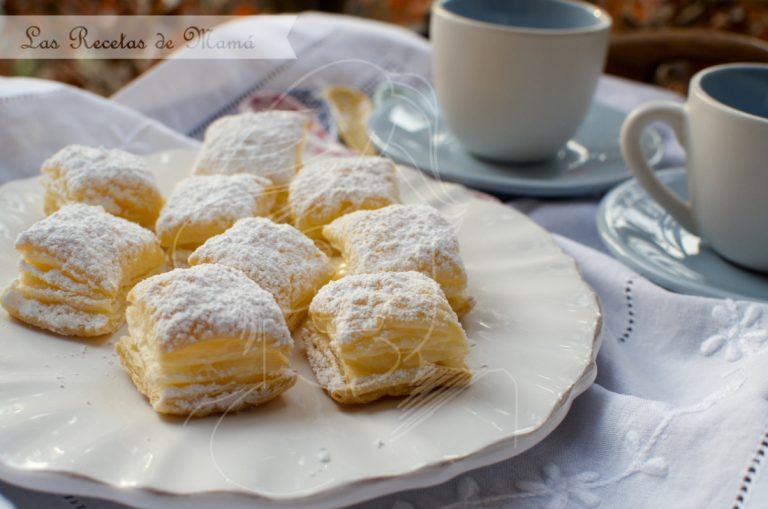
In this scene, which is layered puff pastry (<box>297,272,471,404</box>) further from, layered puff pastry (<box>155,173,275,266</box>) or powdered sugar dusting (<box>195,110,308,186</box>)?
powdered sugar dusting (<box>195,110,308,186</box>)

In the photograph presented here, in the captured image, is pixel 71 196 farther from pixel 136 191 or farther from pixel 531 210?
pixel 531 210

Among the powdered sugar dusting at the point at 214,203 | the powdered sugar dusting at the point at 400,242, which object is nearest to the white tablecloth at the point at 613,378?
the powdered sugar dusting at the point at 400,242

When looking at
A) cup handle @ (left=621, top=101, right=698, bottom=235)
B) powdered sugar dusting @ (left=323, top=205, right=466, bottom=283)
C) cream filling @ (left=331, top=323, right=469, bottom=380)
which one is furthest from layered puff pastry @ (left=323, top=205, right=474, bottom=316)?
cup handle @ (left=621, top=101, right=698, bottom=235)

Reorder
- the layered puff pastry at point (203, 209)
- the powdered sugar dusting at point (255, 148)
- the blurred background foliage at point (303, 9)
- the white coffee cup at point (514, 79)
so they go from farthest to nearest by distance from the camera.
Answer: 1. the blurred background foliage at point (303, 9)
2. the white coffee cup at point (514, 79)
3. the powdered sugar dusting at point (255, 148)
4. the layered puff pastry at point (203, 209)

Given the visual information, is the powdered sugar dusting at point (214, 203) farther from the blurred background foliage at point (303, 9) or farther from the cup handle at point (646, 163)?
the blurred background foliage at point (303, 9)

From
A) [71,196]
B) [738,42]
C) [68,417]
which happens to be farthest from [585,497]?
[738,42]

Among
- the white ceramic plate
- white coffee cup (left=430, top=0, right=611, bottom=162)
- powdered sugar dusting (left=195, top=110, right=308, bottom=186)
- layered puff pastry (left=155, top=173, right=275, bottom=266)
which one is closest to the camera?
the white ceramic plate

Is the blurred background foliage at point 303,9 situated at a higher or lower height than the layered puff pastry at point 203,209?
lower

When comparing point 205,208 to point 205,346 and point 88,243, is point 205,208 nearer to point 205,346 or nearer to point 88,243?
point 88,243
